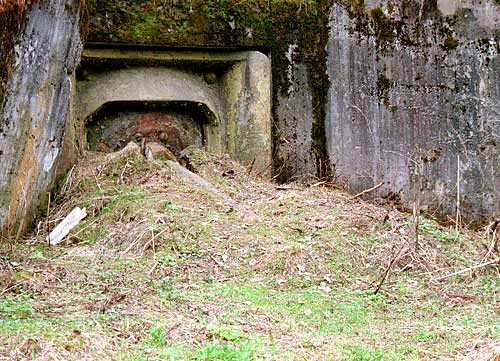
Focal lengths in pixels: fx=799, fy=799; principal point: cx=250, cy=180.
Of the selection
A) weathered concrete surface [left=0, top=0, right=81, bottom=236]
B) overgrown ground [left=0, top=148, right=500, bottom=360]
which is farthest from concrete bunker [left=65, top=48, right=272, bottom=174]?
weathered concrete surface [left=0, top=0, right=81, bottom=236]

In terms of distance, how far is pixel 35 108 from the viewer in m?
5.78

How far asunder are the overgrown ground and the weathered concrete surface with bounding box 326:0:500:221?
3.30ft

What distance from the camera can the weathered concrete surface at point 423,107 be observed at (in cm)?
798

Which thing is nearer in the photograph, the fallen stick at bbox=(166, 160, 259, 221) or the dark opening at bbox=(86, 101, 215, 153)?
the fallen stick at bbox=(166, 160, 259, 221)

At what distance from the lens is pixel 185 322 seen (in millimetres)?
3799

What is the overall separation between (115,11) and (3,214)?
8.55 ft

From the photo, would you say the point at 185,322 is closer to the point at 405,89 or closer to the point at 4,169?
the point at 4,169

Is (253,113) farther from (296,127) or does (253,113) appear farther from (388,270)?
(388,270)

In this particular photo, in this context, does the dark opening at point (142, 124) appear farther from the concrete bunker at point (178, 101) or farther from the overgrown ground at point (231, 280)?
the overgrown ground at point (231, 280)

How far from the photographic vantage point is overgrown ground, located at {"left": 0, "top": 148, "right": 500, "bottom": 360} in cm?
357

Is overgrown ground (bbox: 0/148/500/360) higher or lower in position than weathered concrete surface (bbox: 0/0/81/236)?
lower

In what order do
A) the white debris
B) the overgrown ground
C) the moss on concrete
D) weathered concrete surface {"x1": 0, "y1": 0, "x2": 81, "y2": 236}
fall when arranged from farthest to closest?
the moss on concrete < the white debris < weathered concrete surface {"x1": 0, "y1": 0, "x2": 81, "y2": 236} < the overgrown ground

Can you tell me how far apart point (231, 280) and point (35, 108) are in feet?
6.69

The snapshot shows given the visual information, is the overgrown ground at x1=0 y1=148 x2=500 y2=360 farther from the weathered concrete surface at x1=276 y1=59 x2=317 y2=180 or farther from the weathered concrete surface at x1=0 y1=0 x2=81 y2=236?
the weathered concrete surface at x1=276 y1=59 x2=317 y2=180
